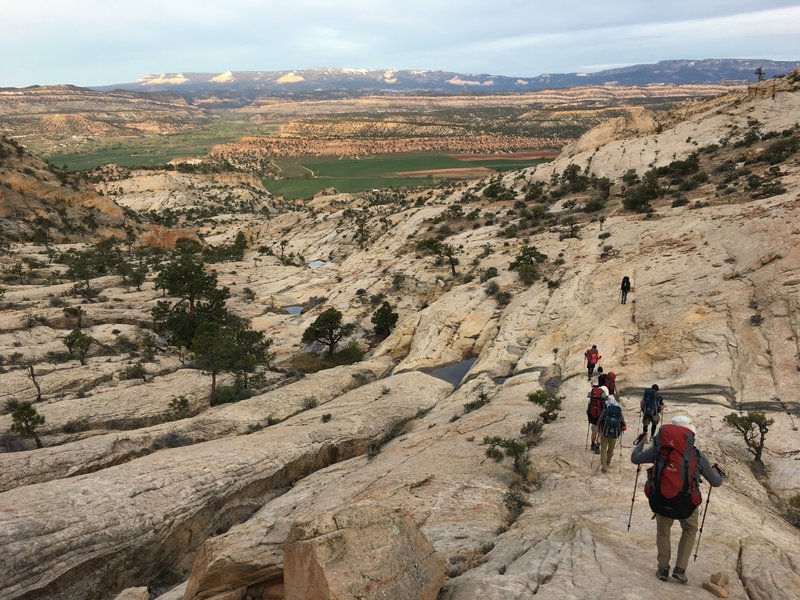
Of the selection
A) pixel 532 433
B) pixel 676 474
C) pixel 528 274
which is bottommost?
pixel 532 433

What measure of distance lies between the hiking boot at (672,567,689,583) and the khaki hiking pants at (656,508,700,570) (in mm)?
75

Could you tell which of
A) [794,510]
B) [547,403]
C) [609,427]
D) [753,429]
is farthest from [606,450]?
[547,403]

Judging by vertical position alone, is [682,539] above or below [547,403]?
above

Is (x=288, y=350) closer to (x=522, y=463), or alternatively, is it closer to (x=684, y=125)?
(x=522, y=463)

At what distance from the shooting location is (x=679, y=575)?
8.52 metres

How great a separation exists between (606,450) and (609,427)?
1015 millimetres

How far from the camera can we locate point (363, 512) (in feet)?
31.2

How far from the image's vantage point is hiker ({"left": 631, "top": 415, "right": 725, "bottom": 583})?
26.0 feet

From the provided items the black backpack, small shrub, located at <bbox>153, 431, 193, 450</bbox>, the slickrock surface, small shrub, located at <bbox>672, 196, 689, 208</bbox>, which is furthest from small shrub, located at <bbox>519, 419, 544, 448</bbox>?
small shrub, located at <bbox>672, 196, 689, 208</bbox>

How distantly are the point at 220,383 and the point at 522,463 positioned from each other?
22.3 m

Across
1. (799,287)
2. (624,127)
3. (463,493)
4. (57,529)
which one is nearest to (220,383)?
(57,529)

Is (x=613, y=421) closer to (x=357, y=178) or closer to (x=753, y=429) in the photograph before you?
(x=753, y=429)

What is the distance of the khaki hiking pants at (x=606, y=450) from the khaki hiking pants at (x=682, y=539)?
549cm

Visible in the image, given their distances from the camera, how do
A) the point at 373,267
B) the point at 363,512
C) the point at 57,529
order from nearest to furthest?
the point at 363,512, the point at 57,529, the point at 373,267
